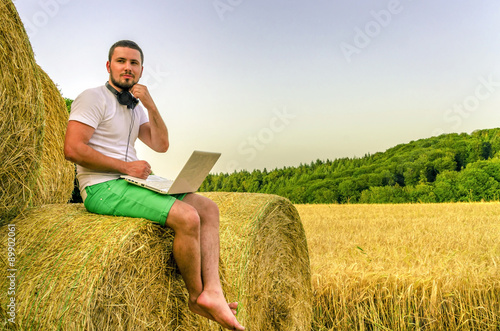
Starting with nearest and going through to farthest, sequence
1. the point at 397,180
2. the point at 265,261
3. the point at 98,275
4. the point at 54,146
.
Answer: the point at 98,275 < the point at 265,261 < the point at 54,146 < the point at 397,180

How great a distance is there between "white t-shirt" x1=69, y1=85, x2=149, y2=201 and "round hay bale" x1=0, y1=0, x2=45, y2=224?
36 cm

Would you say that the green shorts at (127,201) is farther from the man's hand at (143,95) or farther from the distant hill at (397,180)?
the distant hill at (397,180)

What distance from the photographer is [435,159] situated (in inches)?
1164

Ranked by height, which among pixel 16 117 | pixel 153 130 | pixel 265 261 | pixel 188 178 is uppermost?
pixel 153 130

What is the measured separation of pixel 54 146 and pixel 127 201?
264cm

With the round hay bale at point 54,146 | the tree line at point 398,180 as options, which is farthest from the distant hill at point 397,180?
the round hay bale at point 54,146

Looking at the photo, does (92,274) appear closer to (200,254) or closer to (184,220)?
(184,220)

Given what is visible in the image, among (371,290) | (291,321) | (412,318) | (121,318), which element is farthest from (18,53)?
(412,318)

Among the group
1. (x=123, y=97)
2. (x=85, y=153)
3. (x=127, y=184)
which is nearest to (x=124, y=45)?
(x=123, y=97)

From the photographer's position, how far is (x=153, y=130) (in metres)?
3.01

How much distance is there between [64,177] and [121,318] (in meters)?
3.01

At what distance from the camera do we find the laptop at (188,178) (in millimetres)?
2465

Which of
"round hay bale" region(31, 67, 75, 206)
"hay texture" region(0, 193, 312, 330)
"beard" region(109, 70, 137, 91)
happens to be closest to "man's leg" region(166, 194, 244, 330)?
"hay texture" region(0, 193, 312, 330)

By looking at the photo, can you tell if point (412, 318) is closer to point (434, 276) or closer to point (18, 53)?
point (434, 276)
